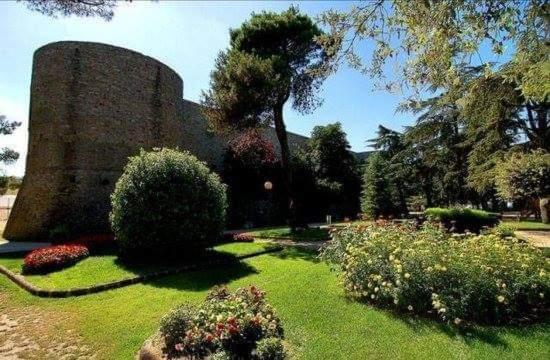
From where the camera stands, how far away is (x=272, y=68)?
51.1 feet

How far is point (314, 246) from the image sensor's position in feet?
42.2

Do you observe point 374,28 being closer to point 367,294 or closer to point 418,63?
point 418,63

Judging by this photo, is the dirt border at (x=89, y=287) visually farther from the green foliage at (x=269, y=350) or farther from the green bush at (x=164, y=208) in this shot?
the green foliage at (x=269, y=350)

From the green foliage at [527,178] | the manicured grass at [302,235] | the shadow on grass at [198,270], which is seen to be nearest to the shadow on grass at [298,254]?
the shadow on grass at [198,270]

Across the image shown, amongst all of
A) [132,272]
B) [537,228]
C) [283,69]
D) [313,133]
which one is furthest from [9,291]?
[313,133]

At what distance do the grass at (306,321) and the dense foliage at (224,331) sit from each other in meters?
0.57

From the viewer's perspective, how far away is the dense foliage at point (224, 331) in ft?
13.0

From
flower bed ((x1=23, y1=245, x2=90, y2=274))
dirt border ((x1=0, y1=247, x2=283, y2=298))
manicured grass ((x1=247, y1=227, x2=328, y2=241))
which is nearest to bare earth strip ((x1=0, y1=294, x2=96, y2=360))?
dirt border ((x1=0, y1=247, x2=283, y2=298))

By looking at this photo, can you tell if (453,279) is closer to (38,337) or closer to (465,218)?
(38,337)

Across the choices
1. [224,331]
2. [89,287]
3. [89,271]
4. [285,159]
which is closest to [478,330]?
[224,331]

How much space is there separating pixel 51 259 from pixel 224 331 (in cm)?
782

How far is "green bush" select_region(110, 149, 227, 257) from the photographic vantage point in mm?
10047

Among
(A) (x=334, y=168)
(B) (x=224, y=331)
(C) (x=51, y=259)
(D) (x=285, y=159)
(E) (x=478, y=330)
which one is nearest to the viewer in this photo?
(B) (x=224, y=331)

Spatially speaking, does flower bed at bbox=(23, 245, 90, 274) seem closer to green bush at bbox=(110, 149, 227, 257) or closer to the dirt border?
the dirt border
